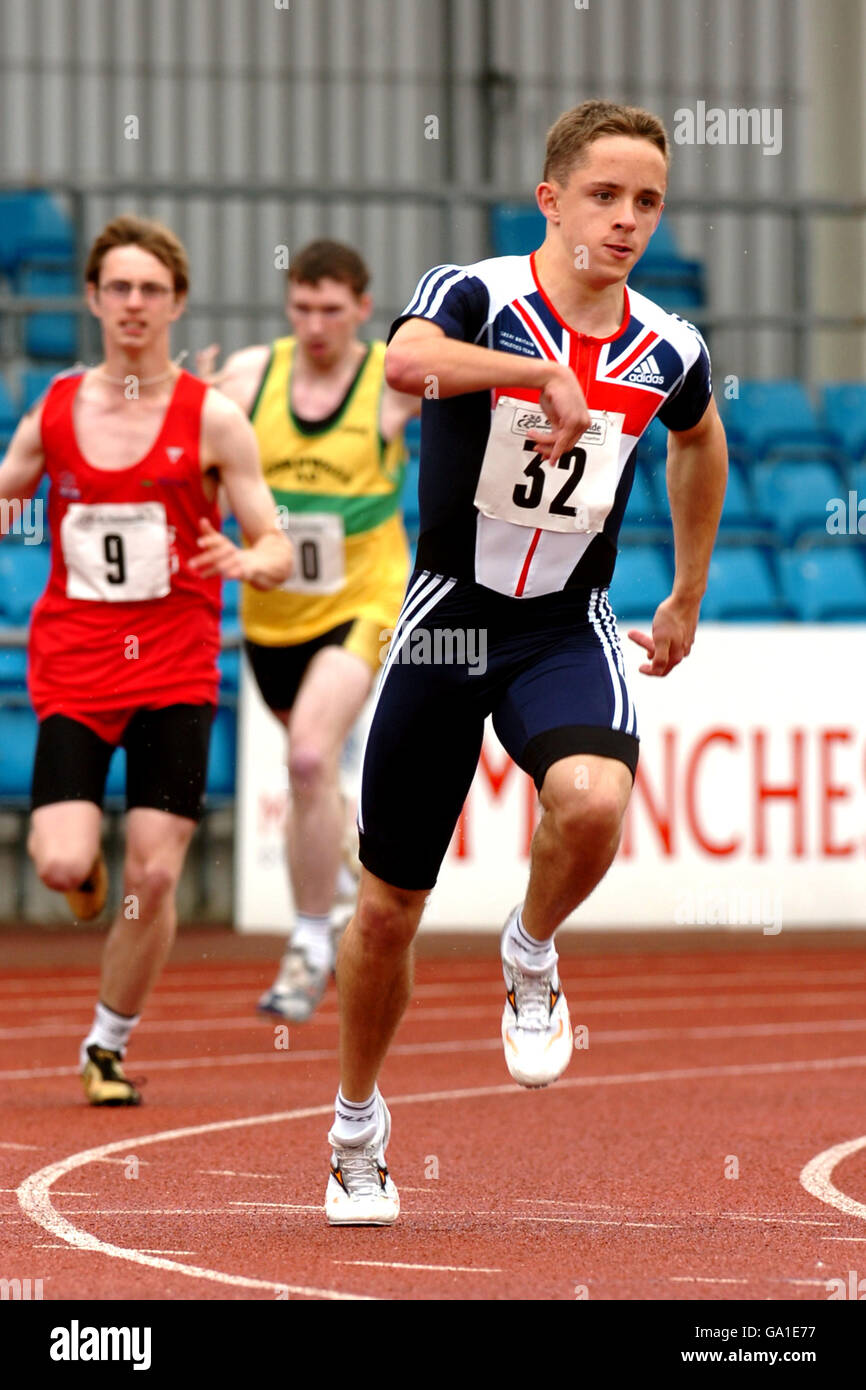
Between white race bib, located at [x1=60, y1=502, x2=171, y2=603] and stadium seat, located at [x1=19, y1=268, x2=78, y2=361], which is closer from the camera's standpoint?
white race bib, located at [x1=60, y1=502, x2=171, y2=603]

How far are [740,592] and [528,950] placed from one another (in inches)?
394

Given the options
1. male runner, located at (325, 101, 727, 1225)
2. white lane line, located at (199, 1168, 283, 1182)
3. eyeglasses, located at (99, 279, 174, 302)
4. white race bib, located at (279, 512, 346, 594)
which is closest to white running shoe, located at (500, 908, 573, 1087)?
male runner, located at (325, 101, 727, 1225)

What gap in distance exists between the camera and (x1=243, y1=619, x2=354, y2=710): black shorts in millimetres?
9352

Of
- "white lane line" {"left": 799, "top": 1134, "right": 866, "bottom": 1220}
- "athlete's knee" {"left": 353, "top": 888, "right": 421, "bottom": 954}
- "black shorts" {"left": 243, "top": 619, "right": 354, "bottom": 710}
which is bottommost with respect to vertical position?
"white lane line" {"left": 799, "top": 1134, "right": 866, "bottom": 1220}

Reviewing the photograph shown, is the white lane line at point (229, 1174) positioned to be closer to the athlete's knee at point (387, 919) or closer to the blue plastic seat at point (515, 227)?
the athlete's knee at point (387, 919)

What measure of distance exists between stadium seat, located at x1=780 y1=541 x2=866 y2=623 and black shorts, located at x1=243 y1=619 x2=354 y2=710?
6.04 meters

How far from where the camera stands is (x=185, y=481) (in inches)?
290

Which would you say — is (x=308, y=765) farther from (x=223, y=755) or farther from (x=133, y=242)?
(x=223, y=755)

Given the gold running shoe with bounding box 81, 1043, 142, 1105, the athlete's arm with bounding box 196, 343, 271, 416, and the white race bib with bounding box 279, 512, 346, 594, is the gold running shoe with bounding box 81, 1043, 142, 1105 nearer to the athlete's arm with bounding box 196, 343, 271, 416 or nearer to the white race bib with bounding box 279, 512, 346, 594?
the white race bib with bounding box 279, 512, 346, 594

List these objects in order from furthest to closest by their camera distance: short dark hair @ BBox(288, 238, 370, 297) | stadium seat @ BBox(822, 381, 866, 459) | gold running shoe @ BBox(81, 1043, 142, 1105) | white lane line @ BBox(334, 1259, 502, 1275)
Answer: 1. stadium seat @ BBox(822, 381, 866, 459)
2. short dark hair @ BBox(288, 238, 370, 297)
3. gold running shoe @ BBox(81, 1043, 142, 1105)
4. white lane line @ BBox(334, 1259, 502, 1275)

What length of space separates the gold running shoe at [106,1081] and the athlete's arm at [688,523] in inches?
107

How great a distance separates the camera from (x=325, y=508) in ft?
30.9
